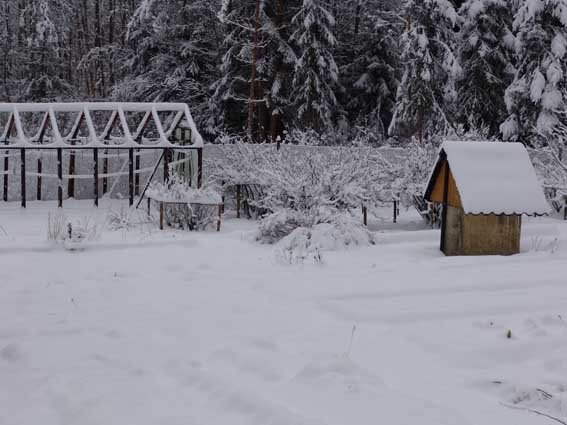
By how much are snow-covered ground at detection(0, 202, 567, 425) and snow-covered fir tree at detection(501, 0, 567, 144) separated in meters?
11.6

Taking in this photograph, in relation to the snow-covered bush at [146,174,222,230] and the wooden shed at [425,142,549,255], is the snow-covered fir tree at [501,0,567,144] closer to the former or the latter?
the wooden shed at [425,142,549,255]

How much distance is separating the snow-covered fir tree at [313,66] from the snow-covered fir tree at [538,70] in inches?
249

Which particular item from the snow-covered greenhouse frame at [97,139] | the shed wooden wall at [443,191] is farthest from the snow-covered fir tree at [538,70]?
the shed wooden wall at [443,191]

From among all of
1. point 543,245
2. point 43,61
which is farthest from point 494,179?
point 43,61

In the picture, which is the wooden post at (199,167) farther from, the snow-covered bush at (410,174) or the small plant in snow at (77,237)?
the small plant in snow at (77,237)

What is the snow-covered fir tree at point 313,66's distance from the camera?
21.6 meters

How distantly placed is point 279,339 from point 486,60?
18.4 m

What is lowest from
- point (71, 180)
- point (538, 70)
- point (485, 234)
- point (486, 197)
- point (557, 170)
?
point (485, 234)

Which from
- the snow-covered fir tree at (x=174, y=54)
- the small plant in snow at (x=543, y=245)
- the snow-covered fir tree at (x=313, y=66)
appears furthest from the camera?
the snow-covered fir tree at (x=174, y=54)

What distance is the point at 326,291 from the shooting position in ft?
18.5

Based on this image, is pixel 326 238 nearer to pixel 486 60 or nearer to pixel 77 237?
pixel 77 237

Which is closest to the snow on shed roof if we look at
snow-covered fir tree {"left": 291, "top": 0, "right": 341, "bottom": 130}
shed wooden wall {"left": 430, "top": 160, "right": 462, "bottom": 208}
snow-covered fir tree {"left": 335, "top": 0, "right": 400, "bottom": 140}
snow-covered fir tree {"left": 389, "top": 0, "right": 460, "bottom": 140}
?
shed wooden wall {"left": 430, "top": 160, "right": 462, "bottom": 208}

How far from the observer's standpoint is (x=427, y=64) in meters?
19.9

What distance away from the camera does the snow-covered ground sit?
3.24 meters
